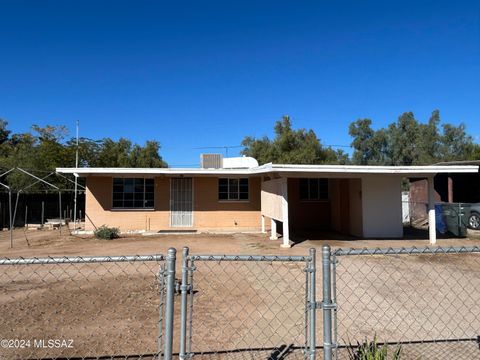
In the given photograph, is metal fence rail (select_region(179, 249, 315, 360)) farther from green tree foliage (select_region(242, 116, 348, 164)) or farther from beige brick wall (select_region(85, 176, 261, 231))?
green tree foliage (select_region(242, 116, 348, 164))

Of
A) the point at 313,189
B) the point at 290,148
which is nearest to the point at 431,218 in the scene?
the point at 313,189

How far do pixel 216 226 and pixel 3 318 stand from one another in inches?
515

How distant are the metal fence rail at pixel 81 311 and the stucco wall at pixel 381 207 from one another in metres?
9.23

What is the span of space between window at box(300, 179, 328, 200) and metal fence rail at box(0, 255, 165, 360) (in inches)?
455

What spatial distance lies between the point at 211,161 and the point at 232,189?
6.19ft

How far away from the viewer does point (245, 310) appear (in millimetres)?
5887

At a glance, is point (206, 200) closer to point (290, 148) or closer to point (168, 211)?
point (168, 211)

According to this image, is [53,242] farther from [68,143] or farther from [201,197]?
[68,143]

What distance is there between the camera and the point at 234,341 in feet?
14.8

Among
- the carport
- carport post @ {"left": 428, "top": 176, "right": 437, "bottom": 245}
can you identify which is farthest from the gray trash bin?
carport post @ {"left": 428, "top": 176, "right": 437, "bottom": 245}

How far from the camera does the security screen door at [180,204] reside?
59.4 feet

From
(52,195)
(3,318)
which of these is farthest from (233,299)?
(52,195)

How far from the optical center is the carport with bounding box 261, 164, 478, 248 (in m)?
12.8

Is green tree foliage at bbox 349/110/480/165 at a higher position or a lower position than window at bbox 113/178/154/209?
higher
